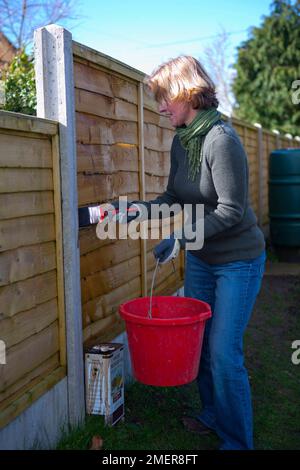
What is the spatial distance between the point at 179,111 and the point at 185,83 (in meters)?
0.13

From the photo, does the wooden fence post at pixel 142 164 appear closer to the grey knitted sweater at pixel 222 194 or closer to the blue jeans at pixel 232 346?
the grey knitted sweater at pixel 222 194

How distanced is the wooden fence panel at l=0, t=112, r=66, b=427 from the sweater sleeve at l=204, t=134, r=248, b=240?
2.37 ft

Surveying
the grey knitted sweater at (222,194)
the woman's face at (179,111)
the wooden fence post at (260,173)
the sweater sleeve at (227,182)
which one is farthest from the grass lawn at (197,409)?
the wooden fence post at (260,173)

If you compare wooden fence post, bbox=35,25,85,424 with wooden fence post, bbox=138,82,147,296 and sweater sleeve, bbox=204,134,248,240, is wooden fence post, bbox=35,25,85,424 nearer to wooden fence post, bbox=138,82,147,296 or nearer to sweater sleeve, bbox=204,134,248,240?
sweater sleeve, bbox=204,134,248,240

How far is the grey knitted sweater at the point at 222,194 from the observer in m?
2.44

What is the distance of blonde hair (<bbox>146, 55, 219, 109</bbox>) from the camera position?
2537mm

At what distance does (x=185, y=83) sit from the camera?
99.9 inches

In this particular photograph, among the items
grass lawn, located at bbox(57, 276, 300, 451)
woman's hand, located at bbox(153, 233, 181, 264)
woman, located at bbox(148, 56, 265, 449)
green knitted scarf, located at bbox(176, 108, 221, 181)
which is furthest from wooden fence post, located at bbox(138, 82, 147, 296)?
woman's hand, located at bbox(153, 233, 181, 264)

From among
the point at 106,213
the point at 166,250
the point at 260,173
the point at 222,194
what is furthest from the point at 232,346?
the point at 260,173

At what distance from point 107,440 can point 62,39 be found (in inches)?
74.8

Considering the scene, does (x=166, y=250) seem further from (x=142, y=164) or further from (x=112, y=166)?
(x=142, y=164)

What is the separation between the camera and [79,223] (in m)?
2.83
